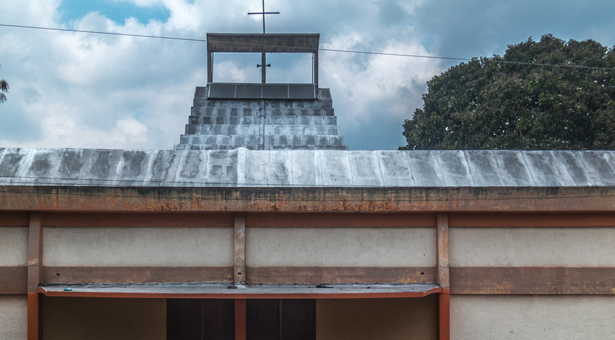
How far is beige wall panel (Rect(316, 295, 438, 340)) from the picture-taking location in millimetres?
7406

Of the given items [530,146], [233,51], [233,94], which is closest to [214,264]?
[233,94]

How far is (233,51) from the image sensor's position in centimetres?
1458

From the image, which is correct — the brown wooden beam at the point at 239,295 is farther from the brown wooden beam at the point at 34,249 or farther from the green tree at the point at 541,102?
the green tree at the point at 541,102

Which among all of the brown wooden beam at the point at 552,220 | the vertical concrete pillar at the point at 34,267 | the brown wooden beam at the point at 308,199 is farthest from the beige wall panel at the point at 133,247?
the brown wooden beam at the point at 552,220

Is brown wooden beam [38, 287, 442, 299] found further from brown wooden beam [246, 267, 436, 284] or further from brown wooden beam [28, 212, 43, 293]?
Answer: brown wooden beam [28, 212, 43, 293]

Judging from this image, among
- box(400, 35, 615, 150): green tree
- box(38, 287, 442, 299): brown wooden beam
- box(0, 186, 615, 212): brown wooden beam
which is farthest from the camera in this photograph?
box(400, 35, 615, 150): green tree

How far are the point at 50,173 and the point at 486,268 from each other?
24.5 feet

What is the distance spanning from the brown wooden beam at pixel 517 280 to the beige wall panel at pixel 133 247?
141 inches

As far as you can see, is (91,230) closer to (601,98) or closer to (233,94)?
(233,94)

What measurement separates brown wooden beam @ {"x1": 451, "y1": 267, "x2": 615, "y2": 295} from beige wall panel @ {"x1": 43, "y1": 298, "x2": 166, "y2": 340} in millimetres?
4898

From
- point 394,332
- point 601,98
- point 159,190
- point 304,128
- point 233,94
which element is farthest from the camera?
point 601,98

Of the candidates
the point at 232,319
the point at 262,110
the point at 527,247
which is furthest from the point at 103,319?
the point at 262,110

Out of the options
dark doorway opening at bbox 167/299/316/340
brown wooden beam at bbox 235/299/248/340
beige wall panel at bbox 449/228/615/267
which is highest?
beige wall panel at bbox 449/228/615/267

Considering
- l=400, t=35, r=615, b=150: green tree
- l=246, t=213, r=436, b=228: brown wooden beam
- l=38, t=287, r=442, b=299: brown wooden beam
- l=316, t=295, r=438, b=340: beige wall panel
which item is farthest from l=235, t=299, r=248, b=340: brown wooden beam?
l=400, t=35, r=615, b=150: green tree
